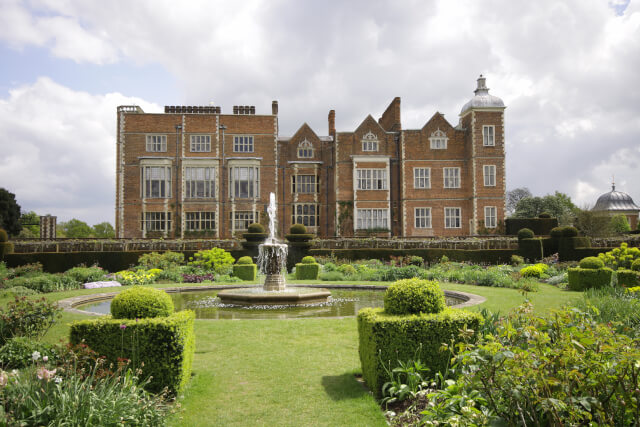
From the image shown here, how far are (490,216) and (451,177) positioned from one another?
4039 mm

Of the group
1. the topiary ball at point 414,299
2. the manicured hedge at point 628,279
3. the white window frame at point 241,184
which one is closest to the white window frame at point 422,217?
the white window frame at point 241,184

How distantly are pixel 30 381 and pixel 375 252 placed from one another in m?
19.8

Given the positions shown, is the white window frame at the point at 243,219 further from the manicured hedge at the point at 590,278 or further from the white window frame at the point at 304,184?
the manicured hedge at the point at 590,278

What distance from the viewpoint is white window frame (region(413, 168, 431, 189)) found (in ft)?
108

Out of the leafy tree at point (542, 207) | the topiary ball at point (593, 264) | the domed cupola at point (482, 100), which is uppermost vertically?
the domed cupola at point (482, 100)

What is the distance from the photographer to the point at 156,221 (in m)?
31.9

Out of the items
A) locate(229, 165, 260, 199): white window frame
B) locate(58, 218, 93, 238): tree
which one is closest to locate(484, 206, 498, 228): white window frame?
locate(229, 165, 260, 199): white window frame

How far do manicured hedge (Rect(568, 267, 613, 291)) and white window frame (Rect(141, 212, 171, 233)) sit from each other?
26.4m

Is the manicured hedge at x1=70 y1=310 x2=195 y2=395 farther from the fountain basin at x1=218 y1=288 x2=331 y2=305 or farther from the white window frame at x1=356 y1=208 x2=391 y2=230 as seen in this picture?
the white window frame at x1=356 y1=208 x2=391 y2=230

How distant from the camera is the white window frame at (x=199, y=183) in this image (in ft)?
106

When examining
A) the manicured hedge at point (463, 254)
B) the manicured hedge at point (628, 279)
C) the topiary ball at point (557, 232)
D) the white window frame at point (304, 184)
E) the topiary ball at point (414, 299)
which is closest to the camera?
the topiary ball at point (414, 299)

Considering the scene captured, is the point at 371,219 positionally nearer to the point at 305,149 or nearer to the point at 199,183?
the point at 305,149

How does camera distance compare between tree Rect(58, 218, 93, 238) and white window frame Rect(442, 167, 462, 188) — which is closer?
white window frame Rect(442, 167, 462, 188)

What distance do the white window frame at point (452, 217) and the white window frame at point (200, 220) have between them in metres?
17.3
